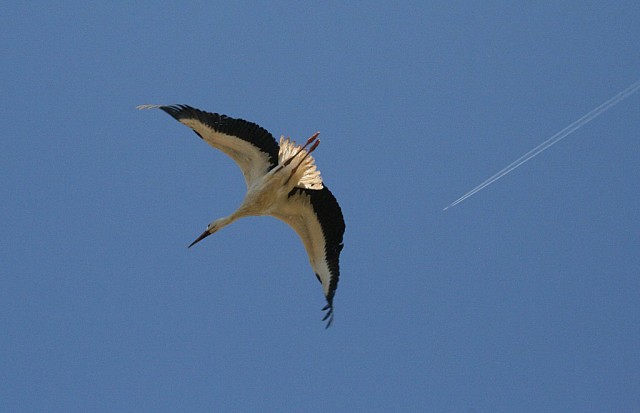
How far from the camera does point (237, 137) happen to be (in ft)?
60.0

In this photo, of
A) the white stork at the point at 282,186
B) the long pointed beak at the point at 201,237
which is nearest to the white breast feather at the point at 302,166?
the white stork at the point at 282,186

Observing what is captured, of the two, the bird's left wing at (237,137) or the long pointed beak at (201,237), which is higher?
the bird's left wing at (237,137)

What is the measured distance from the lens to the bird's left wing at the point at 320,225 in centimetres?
1922

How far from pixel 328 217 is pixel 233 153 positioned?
5.95 ft

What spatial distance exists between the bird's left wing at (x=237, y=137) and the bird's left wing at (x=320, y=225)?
0.73 metres

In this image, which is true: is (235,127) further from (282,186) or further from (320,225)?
(320,225)

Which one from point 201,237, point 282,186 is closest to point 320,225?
point 282,186

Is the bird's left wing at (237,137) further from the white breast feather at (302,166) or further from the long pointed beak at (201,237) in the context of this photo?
the long pointed beak at (201,237)

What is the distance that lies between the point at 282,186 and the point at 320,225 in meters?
1.05

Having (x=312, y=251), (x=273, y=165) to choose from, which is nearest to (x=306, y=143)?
(x=273, y=165)

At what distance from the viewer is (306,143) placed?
61.1 feet

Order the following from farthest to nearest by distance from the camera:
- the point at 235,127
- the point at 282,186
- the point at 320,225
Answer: the point at 320,225, the point at 282,186, the point at 235,127

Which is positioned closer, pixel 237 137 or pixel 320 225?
pixel 237 137

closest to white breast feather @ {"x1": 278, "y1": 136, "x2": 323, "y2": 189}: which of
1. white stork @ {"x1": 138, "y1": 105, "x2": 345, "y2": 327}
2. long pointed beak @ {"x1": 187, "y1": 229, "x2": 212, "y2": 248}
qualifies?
white stork @ {"x1": 138, "y1": 105, "x2": 345, "y2": 327}
